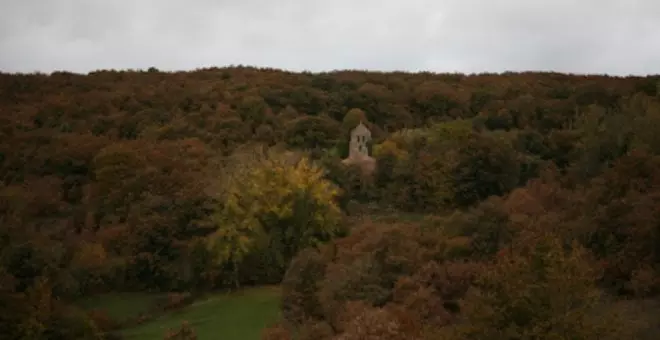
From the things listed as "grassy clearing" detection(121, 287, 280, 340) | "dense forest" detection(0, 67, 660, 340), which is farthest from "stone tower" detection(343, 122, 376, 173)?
"grassy clearing" detection(121, 287, 280, 340)

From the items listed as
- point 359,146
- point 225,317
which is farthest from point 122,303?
point 359,146

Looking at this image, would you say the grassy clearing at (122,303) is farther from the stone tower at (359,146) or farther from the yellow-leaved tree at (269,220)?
the stone tower at (359,146)

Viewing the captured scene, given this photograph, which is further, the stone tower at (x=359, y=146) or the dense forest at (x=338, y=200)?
the stone tower at (x=359, y=146)

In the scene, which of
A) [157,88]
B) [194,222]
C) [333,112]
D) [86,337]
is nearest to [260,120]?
[333,112]

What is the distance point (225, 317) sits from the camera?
1805 inches

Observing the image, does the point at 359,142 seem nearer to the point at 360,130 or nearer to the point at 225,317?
the point at 360,130

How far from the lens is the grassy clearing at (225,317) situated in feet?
139

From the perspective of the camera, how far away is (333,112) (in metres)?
91.6

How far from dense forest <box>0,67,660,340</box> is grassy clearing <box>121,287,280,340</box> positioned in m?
1.64

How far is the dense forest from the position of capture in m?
31.6

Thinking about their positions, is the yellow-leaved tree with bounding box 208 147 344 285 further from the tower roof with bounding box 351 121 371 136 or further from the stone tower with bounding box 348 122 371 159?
the tower roof with bounding box 351 121 371 136

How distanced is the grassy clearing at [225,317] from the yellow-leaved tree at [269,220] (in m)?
1.97

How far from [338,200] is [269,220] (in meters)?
13.0

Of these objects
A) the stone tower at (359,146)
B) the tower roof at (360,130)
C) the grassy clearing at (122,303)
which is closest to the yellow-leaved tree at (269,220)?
the grassy clearing at (122,303)
